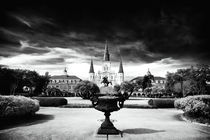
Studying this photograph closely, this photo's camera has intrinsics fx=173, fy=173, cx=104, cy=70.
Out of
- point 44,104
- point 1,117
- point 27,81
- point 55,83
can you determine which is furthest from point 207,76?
point 55,83

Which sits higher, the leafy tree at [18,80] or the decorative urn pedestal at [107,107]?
the leafy tree at [18,80]

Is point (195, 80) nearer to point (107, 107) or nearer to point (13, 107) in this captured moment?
point (107, 107)

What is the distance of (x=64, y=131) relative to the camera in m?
8.99

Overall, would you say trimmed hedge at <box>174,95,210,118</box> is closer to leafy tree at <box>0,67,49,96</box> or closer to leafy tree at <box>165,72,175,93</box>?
leafy tree at <box>0,67,49,96</box>

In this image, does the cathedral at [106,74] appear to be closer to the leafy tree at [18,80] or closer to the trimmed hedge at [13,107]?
the leafy tree at [18,80]

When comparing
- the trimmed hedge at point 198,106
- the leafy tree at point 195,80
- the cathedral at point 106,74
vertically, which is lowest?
the trimmed hedge at point 198,106

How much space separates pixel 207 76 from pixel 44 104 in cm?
4002

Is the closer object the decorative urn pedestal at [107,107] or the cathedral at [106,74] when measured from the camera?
the decorative urn pedestal at [107,107]

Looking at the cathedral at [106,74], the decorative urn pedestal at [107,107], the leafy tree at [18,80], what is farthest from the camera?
the cathedral at [106,74]

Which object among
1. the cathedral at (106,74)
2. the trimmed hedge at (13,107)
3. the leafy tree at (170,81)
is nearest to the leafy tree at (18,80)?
the trimmed hedge at (13,107)

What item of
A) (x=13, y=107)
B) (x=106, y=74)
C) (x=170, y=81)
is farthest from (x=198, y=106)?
(x=106, y=74)

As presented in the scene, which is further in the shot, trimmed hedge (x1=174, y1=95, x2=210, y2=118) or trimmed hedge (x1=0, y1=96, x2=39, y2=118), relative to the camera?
trimmed hedge (x1=174, y1=95, x2=210, y2=118)

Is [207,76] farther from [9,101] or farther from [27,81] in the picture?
[27,81]

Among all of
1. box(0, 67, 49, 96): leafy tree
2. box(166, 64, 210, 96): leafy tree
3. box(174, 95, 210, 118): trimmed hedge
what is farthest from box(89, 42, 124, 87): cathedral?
box(174, 95, 210, 118): trimmed hedge
